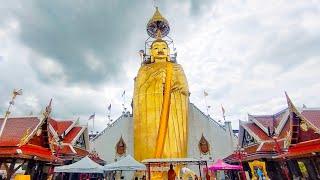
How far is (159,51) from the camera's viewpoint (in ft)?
105

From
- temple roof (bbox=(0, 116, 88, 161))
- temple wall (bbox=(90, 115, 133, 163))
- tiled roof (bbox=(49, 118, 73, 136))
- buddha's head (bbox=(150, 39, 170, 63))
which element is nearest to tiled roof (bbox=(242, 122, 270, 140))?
buddha's head (bbox=(150, 39, 170, 63))

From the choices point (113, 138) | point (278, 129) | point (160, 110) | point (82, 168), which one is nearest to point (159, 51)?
point (160, 110)

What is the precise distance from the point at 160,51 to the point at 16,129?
17986 mm

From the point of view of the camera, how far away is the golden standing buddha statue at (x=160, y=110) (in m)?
27.0

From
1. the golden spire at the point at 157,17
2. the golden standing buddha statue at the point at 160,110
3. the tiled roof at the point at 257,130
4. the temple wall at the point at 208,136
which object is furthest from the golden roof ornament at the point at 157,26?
the tiled roof at the point at 257,130

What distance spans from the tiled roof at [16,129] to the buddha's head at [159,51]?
51.4ft

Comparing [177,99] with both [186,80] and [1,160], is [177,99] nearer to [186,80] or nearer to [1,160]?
[186,80]

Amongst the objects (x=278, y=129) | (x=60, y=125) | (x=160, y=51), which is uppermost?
(x=160, y=51)

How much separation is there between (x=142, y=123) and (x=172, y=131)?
9.57 feet

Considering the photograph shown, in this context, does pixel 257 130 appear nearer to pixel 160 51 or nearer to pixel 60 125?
pixel 160 51

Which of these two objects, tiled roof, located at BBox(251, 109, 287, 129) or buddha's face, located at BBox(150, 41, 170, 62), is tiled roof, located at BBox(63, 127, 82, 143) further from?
tiled roof, located at BBox(251, 109, 287, 129)

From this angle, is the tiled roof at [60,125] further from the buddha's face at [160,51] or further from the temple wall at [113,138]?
the buddha's face at [160,51]

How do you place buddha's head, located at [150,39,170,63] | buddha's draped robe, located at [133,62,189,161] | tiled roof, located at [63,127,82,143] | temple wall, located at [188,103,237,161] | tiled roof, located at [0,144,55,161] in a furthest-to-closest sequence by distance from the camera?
buddha's head, located at [150,39,170,63] → temple wall, located at [188,103,237,161] → buddha's draped robe, located at [133,62,189,161] → tiled roof, located at [63,127,82,143] → tiled roof, located at [0,144,55,161]

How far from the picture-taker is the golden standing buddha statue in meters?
27.0
